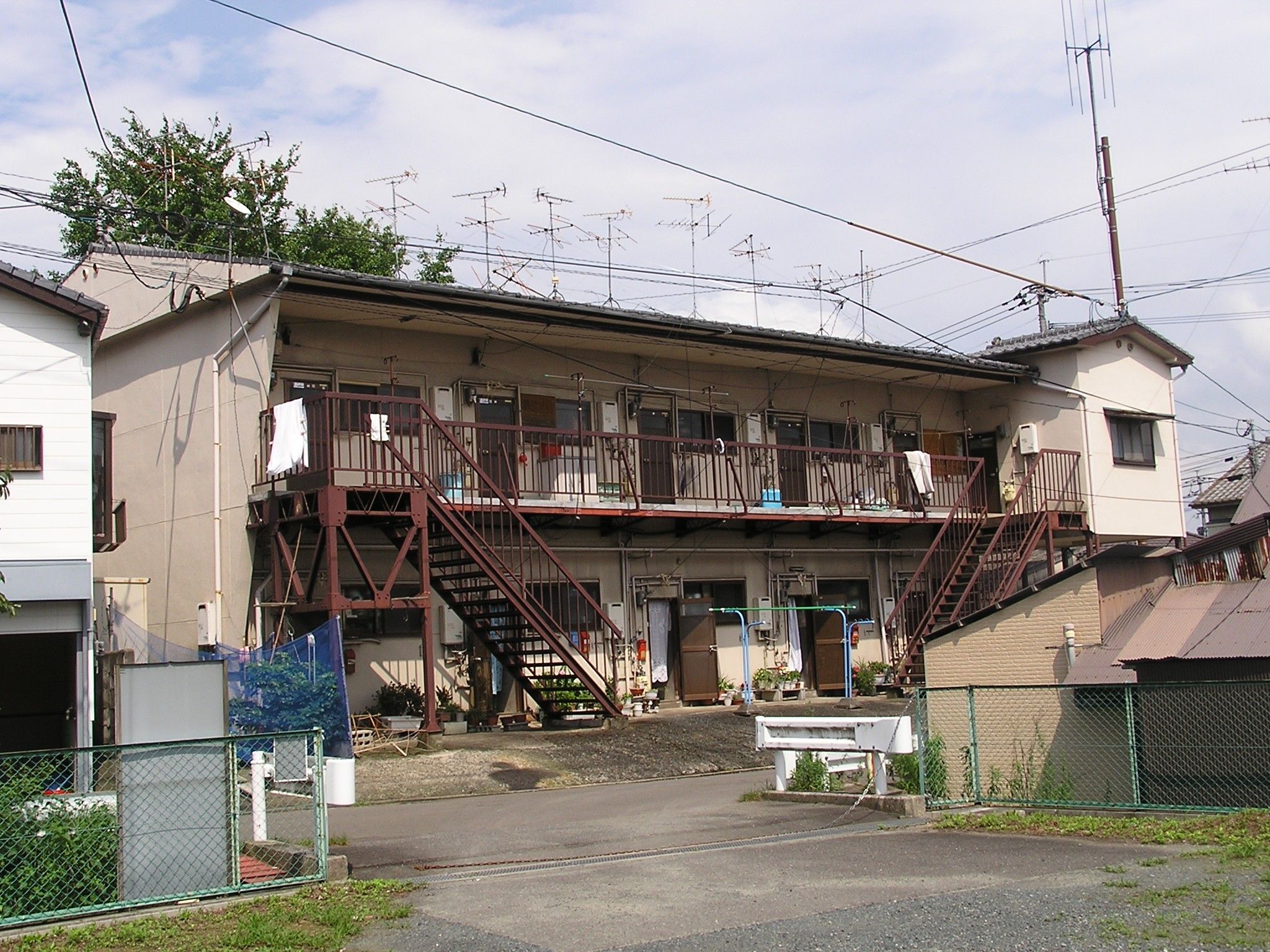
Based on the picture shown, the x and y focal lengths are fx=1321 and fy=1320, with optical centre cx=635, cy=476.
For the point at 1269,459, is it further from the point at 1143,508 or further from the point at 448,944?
the point at 448,944

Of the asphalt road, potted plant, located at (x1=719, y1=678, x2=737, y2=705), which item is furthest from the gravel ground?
the asphalt road

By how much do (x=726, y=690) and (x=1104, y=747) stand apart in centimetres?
1116

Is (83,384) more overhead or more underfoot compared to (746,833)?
more overhead

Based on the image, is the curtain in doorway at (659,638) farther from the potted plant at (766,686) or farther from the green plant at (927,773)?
the green plant at (927,773)

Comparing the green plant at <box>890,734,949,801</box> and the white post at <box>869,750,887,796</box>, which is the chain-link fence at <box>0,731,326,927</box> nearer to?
the white post at <box>869,750,887,796</box>

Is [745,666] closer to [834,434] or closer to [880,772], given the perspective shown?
[834,434]

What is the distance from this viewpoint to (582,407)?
23047 mm

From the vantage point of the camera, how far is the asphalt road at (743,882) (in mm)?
7078

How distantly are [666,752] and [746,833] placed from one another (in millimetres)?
6548

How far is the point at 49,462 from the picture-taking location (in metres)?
15.5

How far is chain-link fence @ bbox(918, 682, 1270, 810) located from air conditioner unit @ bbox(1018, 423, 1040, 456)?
12.1 m

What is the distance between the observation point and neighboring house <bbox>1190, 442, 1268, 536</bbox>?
37875 millimetres

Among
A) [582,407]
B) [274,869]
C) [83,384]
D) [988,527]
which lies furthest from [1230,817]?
[988,527]

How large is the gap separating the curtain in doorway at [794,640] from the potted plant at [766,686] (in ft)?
2.47
